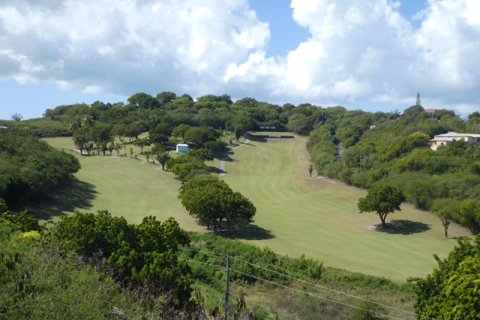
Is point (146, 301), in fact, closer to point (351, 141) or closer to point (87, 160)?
point (87, 160)

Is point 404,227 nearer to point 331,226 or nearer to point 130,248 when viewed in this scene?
point 331,226

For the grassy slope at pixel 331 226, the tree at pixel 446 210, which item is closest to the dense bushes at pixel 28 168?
the grassy slope at pixel 331 226

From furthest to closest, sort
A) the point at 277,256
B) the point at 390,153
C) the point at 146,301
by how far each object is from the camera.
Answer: the point at 390,153
the point at 277,256
the point at 146,301

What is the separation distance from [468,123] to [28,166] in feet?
338

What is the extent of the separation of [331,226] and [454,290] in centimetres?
3509

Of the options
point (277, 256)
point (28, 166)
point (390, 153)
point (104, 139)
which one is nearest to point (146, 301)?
point (277, 256)

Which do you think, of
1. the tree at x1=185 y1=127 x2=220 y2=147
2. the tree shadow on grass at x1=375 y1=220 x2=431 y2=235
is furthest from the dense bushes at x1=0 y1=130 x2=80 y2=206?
the tree shadow on grass at x1=375 y1=220 x2=431 y2=235

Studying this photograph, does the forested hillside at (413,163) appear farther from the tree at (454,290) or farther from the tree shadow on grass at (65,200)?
the tree shadow on grass at (65,200)

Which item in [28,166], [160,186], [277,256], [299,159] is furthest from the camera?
[299,159]

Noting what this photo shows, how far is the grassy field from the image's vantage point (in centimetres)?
4491

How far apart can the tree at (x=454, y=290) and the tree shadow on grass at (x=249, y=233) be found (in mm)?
26020

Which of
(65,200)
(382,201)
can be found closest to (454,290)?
(382,201)

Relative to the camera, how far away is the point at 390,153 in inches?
3356

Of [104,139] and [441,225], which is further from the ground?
[104,139]
